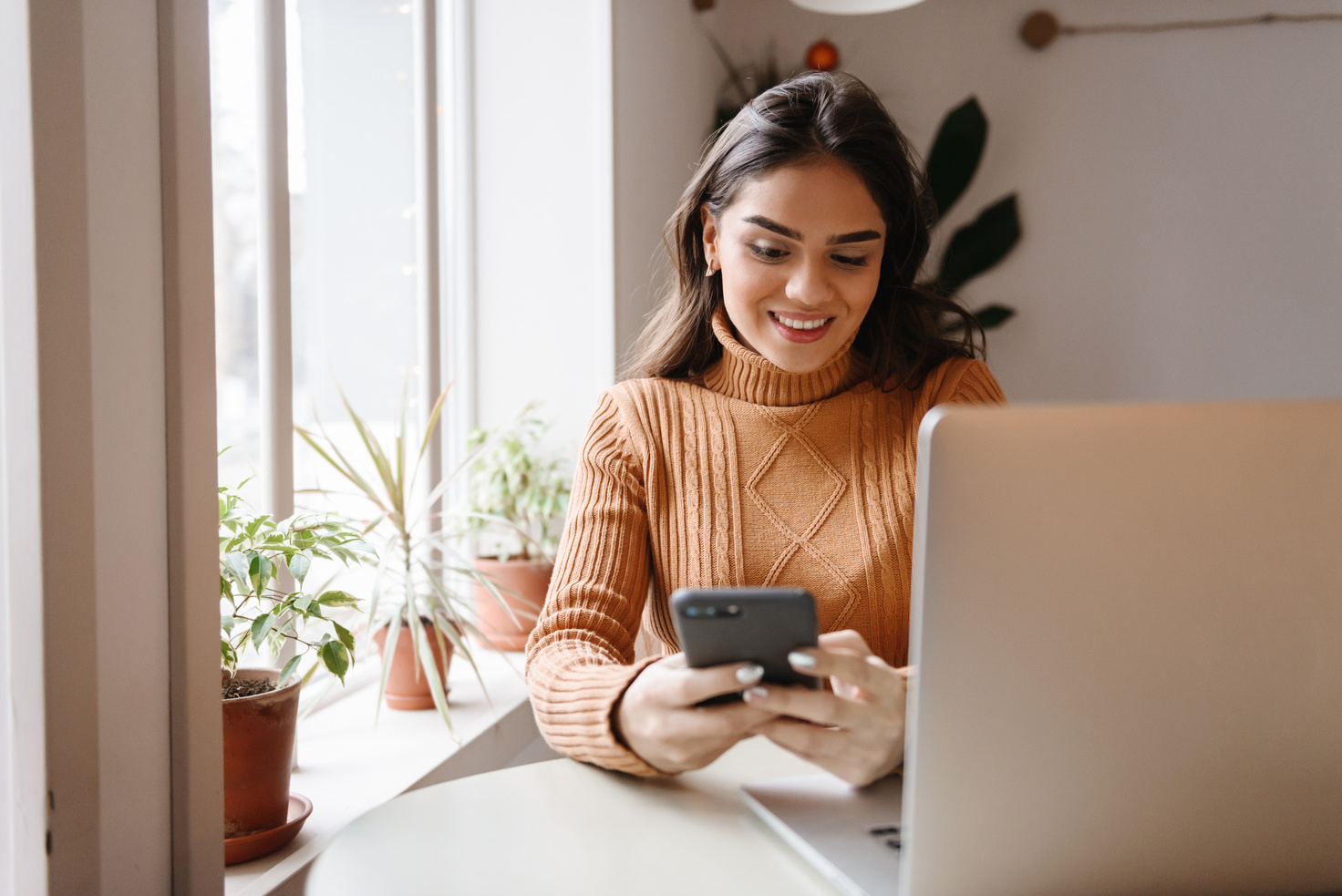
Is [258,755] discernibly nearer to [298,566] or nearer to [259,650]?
[259,650]

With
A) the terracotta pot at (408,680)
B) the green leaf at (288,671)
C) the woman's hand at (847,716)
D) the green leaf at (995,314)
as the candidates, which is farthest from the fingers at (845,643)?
the green leaf at (995,314)

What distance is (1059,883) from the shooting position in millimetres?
493

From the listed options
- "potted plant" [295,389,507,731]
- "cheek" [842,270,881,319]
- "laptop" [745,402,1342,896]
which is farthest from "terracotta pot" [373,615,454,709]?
"laptop" [745,402,1342,896]

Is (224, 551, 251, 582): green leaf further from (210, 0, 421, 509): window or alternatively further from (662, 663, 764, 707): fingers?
(662, 663, 764, 707): fingers

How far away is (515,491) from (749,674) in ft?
4.50

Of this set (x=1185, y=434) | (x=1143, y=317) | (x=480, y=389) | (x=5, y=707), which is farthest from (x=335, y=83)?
(x=1143, y=317)

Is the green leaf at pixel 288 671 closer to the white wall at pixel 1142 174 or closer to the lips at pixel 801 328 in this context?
the lips at pixel 801 328

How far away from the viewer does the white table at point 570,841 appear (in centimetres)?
62

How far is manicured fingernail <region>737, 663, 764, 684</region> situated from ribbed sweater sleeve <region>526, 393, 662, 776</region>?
187 mm

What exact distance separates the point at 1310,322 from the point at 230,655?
320 cm

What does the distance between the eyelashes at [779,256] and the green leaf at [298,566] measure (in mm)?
668

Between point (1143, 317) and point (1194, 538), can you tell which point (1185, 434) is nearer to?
point (1194, 538)

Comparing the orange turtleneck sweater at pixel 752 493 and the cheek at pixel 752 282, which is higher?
the cheek at pixel 752 282

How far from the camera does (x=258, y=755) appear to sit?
3.33 feet
